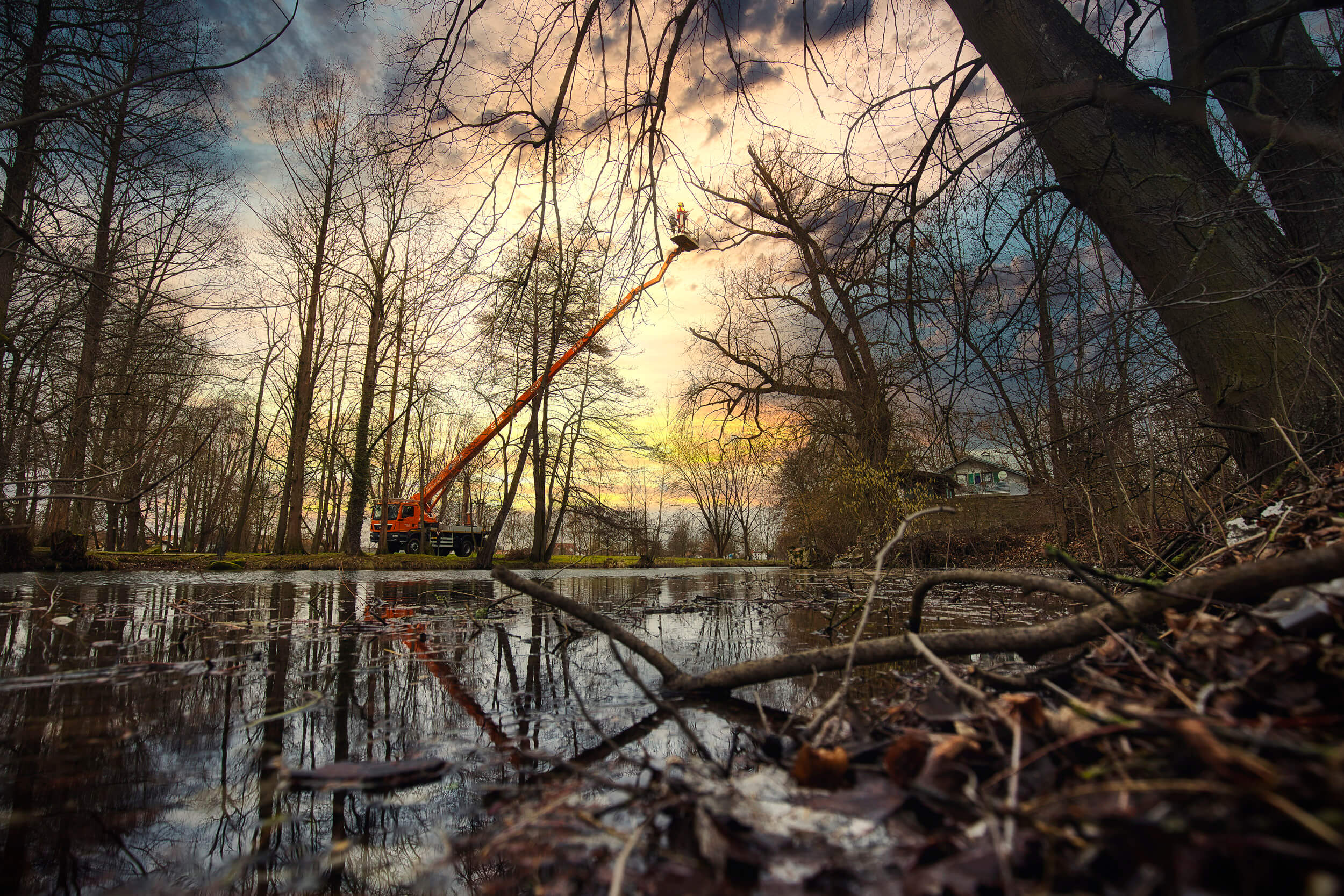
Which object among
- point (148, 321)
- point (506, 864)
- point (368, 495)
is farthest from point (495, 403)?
point (506, 864)

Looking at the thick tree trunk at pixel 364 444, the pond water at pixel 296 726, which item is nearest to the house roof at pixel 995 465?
the pond water at pixel 296 726

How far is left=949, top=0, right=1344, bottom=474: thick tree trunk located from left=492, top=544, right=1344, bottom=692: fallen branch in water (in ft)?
6.79

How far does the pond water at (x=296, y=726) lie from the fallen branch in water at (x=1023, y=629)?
101 millimetres

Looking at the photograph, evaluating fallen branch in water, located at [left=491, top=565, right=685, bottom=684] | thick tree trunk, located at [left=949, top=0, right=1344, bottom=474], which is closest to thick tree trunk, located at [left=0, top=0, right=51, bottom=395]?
fallen branch in water, located at [left=491, top=565, right=685, bottom=684]

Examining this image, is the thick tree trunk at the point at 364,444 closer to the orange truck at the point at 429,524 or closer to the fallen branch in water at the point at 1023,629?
the orange truck at the point at 429,524

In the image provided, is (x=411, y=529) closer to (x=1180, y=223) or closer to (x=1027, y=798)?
(x=1180, y=223)

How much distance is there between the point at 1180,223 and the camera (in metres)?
2.98

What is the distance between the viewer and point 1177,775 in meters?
0.76

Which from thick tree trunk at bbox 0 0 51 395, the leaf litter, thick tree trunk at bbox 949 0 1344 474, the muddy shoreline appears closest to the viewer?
the leaf litter

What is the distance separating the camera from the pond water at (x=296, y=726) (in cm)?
101

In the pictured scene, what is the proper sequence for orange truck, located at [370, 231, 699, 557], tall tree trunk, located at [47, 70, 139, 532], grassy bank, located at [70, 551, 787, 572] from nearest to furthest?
tall tree trunk, located at [47, 70, 139, 532] < grassy bank, located at [70, 551, 787, 572] < orange truck, located at [370, 231, 699, 557]

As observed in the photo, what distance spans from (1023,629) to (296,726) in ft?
6.41

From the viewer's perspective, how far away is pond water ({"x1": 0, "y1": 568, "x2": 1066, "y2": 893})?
39.8 inches

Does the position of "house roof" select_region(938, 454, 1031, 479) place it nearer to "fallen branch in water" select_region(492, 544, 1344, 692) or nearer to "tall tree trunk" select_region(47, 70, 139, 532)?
"fallen branch in water" select_region(492, 544, 1344, 692)
